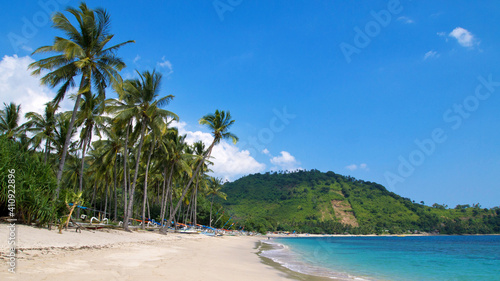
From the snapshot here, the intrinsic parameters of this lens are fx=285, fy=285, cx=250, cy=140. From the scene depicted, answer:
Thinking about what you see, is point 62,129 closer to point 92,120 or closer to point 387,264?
point 92,120

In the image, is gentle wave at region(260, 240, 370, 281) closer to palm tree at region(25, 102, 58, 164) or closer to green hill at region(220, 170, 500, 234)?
palm tree at region(25, 102, 58, 164)

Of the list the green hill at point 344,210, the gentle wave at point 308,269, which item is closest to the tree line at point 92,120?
the gentle wave at point 308,269

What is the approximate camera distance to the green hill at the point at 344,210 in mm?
111938

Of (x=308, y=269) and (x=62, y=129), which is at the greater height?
(x=62, y=129)

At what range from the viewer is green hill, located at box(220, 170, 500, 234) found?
11194cm

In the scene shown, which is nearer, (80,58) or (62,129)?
(80,58)

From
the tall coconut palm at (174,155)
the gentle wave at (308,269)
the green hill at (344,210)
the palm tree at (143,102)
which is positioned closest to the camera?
the gentle wave at (308,269)

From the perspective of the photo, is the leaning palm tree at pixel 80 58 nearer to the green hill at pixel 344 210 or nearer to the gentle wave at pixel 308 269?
the gentle wave at pixel 308 269

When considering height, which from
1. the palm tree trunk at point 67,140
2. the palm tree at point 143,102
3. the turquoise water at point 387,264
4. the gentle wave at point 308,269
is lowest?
the turquoise water at point 387,264

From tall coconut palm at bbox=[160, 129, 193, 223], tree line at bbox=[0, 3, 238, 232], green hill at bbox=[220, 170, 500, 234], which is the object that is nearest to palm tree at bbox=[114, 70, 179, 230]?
tree line at bbox=[0, 3, 238, 232]

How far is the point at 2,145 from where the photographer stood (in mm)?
11422

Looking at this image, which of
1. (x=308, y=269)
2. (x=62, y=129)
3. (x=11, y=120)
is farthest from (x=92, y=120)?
(x=308, y=269)

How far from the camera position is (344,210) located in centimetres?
12619

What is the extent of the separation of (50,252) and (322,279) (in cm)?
971
